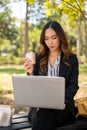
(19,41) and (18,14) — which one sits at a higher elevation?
(18,14)

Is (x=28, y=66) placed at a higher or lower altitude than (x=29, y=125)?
higher

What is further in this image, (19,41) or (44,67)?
(19,41)

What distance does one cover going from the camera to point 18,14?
2044 centimetres

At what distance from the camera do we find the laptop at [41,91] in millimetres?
2818

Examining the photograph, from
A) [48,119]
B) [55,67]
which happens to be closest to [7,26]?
[55,67]

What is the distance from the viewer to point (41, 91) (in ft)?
9.43

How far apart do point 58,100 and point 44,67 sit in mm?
562

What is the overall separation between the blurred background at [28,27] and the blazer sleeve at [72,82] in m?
1.56

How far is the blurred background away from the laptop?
1.97 meters

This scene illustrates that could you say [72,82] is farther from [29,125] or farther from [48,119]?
[29,125]

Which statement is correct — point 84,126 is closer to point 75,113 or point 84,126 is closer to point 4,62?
point 75,113

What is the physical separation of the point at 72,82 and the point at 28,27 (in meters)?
19.0

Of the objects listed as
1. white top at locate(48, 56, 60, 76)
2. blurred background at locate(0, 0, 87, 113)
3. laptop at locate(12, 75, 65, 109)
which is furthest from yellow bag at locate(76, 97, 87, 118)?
blurred background at locate(0, 0, 87, 113)

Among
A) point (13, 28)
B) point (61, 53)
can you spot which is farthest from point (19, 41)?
point (61, 53)
